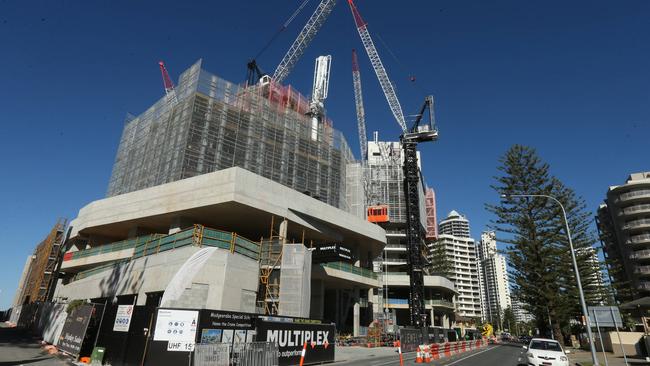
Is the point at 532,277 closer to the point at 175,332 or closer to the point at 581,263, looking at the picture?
the point at 581,263

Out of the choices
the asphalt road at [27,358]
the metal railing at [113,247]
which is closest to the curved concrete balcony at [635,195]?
the metal railing at [113,247]

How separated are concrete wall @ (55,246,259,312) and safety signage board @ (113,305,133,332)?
24.3 ft

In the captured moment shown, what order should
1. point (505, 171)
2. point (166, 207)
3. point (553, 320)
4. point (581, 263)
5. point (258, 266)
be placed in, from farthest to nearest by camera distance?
point (505, 171), point (581, 263), point (553, 320), point (166, 207), point (258, 266)

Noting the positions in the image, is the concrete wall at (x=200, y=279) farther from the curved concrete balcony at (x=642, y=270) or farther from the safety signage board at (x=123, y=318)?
the curved concrete balcony at (x=642, y=270)

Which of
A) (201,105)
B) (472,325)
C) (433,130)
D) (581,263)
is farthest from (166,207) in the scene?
(472,325)

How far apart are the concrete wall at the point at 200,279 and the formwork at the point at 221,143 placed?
16.0 metres

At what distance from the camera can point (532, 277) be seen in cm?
3759

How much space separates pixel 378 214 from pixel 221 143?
146ft

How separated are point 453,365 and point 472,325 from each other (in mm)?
141000

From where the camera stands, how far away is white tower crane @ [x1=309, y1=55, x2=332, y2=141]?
84688 millimetres

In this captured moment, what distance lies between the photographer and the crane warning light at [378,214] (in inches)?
3167

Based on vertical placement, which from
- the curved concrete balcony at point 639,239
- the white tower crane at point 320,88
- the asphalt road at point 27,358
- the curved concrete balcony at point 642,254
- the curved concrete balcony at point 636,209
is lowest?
the asphalt road at point 27,358

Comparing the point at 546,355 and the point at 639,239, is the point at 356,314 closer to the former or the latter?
the point at 546,355

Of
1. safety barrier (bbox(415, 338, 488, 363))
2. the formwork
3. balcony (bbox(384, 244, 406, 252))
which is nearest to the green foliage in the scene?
safety barrier (bbox(415, 338, 488, 363))
